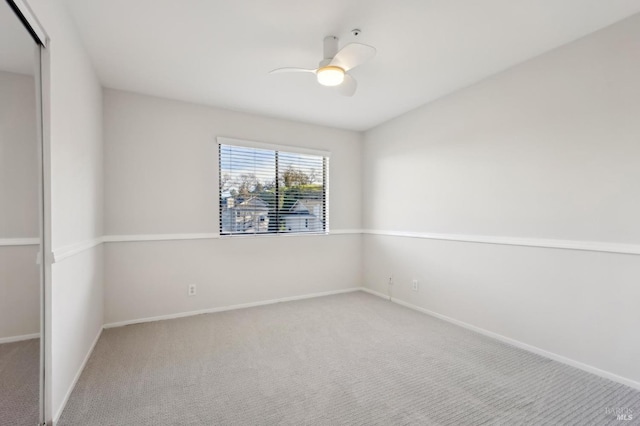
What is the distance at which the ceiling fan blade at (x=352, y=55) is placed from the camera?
1918 millimetres

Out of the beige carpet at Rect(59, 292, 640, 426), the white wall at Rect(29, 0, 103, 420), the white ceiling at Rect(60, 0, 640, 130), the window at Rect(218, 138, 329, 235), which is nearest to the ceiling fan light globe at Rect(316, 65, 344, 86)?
the white ceiling at Rect(60, 0, 640, 130)

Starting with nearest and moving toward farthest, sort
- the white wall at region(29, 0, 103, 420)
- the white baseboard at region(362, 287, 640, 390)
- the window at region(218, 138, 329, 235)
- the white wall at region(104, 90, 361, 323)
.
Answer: the white wall at region(29, 0, 103, 420)
the white baseboard at region(362, 287, 640, 390)
the white wall at region(104, 90, 361, 323)
the window at region(218, 138, 329, 235)

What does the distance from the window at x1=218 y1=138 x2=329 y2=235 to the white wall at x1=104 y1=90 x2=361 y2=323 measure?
0.43 ft

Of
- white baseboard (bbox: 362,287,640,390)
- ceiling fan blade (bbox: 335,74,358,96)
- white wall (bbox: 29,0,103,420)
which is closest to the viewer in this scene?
white wall (bbox: 29,0,103,420)

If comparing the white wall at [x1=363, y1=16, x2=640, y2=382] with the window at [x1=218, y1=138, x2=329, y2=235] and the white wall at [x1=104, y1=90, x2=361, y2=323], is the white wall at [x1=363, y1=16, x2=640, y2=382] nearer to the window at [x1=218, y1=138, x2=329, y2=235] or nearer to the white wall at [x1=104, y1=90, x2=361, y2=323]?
the window at [x1=218, y1=138, x2=329, y2=235]

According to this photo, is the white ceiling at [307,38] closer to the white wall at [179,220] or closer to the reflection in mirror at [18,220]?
the white wall at [179,220]

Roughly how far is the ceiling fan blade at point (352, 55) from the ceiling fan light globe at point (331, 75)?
0.15 feet

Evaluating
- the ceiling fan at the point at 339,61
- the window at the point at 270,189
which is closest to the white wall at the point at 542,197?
the window at the point at 270,189

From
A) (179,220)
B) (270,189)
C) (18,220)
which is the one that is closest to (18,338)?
(18,220)

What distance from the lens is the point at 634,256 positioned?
198 cm

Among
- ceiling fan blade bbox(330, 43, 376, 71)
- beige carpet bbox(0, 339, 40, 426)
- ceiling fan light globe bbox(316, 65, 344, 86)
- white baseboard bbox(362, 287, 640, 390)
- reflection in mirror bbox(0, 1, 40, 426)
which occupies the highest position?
ceiling fan blade bbox(330, 43, 376, 71)

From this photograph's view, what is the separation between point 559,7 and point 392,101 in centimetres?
168

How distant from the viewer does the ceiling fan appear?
1968 mm

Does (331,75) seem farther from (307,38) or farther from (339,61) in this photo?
(307,38)
